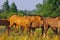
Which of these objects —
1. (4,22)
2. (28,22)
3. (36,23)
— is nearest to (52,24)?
(36,23)

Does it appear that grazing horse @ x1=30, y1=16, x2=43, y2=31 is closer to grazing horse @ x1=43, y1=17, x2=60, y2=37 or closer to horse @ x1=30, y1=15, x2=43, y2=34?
horse @ x1=30, y1=15, x2=43, y2=34

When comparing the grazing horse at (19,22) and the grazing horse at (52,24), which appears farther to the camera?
the grazing horse at (19,22)

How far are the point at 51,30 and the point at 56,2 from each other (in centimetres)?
1563

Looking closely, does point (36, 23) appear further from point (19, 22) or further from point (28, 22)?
point (19, 22)

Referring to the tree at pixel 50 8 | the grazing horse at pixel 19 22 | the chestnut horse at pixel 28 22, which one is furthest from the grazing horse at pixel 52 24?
the tree at pixel 50 8

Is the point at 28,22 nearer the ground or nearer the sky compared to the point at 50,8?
nearer the ground

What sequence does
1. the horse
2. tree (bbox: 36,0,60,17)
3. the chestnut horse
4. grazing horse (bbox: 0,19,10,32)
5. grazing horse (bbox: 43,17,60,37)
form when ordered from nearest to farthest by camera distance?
grazing horse (bbox: 43,17,60,37) < the horse < the chestnut horse < grazing horse (bbox: 0,19,10,32) < tree (bbox: 36,0,60,17)

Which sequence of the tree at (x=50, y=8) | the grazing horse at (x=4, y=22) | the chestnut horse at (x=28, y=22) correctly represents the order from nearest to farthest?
the chestnut horse at (x=28, y=22) → the grazing horse at (x=4, y=22) → the tree at (x=50, y=8)

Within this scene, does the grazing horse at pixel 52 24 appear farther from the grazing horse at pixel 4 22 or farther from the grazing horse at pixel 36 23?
the grazing horse at pixel 4 22

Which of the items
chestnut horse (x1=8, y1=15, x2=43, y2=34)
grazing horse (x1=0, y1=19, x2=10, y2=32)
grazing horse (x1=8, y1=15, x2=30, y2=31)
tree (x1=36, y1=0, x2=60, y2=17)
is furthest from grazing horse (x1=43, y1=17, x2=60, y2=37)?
tree (x1=36, y1=0, x2=60, y2=17)

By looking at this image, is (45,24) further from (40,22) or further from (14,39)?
(14,39)

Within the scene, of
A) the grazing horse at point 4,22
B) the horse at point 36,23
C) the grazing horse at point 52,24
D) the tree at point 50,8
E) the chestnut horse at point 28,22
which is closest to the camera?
the grazing horse at point 52,24

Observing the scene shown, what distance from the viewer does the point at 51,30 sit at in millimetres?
18719

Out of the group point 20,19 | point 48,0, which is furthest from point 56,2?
point 20,19
